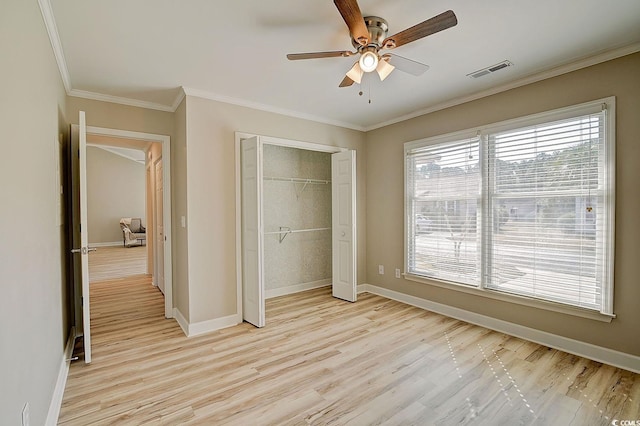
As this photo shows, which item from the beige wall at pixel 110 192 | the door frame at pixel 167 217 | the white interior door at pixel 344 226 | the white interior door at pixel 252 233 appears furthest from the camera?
the beige wall at pixel 110 192

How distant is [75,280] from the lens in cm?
331

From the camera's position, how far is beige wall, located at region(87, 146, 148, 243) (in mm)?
10297

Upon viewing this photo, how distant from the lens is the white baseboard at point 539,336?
8.27 ft

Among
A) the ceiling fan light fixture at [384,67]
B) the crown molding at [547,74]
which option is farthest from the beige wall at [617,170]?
the ceiling fan light fixture at [384,67]

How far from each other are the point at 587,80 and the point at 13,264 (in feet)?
13.7

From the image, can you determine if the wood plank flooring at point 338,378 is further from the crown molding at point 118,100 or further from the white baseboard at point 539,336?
the crown molding at point 118,100

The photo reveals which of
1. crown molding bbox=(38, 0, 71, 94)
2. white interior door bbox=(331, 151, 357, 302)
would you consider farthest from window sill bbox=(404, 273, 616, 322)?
crown molding bbox=(38, 0, 71, 94)

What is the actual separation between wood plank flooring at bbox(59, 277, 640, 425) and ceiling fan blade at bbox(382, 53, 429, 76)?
2.40 meters

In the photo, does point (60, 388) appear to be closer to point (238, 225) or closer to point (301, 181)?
point (238, 225)

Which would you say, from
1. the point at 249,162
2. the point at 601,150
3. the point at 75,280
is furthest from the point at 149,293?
the point at 601,150

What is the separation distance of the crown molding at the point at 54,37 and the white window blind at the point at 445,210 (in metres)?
3.74

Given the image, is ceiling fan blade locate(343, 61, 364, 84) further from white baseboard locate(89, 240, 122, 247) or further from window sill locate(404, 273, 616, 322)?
white baseboard locate(89, 240, 122, 247)

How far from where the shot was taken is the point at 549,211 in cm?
290

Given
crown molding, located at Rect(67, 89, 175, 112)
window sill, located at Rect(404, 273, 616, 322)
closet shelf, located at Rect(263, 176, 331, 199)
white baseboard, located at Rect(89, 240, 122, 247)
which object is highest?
crown molding, located at Rect(67, 89, 175, 112)
